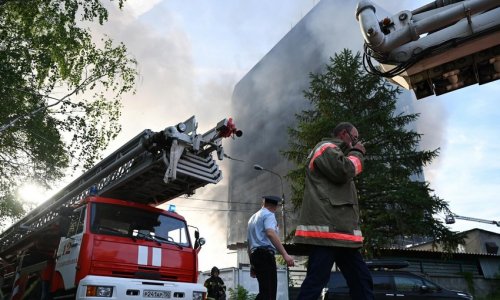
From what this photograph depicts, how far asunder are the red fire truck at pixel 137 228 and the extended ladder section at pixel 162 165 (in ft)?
0.05

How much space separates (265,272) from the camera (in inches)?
189

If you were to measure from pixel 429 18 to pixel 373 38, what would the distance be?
0.60 meters

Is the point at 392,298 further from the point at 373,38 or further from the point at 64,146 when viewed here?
the point at 64,146

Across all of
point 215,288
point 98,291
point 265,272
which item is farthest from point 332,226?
point 215,288

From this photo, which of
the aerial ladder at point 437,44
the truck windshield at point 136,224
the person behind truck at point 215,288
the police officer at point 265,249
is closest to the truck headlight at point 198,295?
the truck windshield at point 136,224

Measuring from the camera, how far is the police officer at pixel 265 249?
4719 mm

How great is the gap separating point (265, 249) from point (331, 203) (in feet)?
6.79

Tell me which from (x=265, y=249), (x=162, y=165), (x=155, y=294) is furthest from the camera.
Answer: (x=162, y=165)

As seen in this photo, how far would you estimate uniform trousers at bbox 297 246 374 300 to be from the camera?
9.60ft

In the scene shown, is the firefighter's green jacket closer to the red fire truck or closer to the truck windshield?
the red fire truck

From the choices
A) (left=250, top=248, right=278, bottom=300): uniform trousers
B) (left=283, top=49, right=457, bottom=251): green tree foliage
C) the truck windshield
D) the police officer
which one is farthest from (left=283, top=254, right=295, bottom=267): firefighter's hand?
(left=283, top=49, right=457, bottom=251): green tree foliage

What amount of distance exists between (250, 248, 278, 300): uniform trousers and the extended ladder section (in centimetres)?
165

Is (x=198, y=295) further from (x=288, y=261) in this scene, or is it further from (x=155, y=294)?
(x=288, y=261)

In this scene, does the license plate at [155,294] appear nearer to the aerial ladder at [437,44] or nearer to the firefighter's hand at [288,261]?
the firefighter's hand at [288,261]
